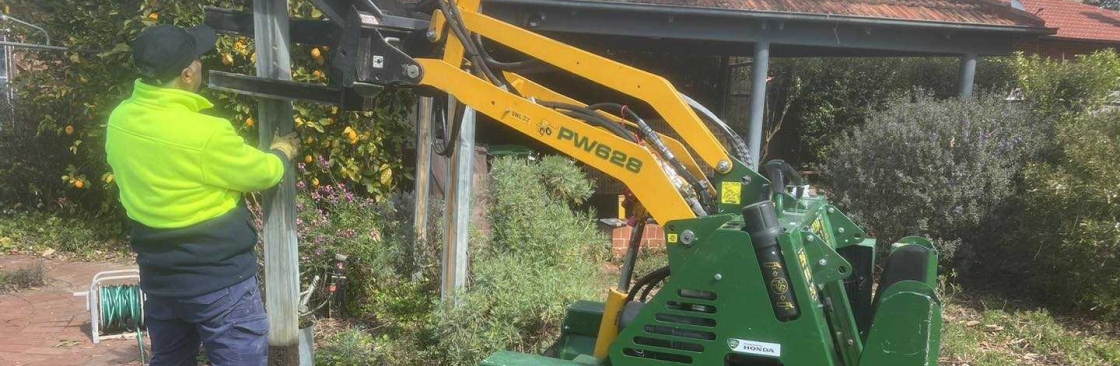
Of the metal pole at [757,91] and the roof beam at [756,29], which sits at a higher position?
the roof beam at [756,29]

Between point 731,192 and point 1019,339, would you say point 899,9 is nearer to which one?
point 1019,339

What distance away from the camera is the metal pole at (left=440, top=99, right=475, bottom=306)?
452 centimetres

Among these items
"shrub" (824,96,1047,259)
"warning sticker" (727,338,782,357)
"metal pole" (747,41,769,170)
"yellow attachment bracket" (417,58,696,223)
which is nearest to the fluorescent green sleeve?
"yellow attachment bracket" (417,58,696,223)

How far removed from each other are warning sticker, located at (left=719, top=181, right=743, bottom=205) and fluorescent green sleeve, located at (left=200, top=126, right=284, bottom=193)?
5.74ft

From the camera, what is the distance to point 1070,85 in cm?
705

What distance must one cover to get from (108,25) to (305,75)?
2.10m

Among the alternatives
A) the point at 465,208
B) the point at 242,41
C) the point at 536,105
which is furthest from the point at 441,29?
the point at 242,41

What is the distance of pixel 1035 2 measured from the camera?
826 inches

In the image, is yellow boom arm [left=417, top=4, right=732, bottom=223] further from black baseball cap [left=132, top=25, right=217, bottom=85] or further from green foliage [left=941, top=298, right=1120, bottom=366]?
green foliage [left=941, top=298, right=1120, bottom=366]

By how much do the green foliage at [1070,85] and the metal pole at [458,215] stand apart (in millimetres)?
5314

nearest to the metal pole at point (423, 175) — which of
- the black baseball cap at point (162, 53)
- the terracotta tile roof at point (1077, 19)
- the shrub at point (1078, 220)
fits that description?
the black baseball cap at point (162, 53)

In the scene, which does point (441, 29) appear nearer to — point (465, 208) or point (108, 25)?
point (465, 208)

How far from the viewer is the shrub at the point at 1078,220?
18.0 ft

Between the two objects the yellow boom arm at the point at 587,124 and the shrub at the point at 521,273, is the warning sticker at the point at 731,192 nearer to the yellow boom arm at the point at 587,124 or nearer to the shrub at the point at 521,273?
the yellow boom arm at the point at 587,124
